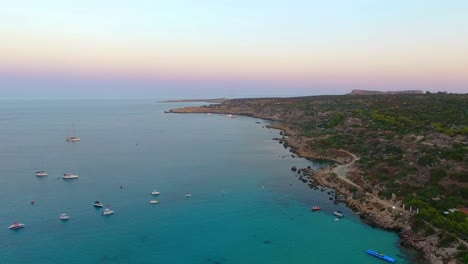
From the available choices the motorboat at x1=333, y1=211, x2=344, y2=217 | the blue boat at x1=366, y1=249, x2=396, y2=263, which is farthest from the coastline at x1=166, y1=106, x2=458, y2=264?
the blue boat at x1=366, y1=249, x2=396, y2=263

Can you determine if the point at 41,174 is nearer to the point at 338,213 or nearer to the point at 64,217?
the point at 64,217

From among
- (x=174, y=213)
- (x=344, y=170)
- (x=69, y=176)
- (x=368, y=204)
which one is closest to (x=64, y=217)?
(x=174, y=213)

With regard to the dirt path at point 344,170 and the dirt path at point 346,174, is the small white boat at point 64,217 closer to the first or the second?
the dirt path at point 346,174

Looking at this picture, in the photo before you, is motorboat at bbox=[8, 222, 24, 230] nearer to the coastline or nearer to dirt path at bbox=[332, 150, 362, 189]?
the coastline

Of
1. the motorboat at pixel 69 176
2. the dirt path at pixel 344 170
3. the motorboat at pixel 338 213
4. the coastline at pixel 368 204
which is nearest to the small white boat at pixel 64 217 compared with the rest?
the motorboat at pixel 69 176

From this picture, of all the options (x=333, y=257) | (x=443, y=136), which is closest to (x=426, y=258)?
(x=333, y=257)
